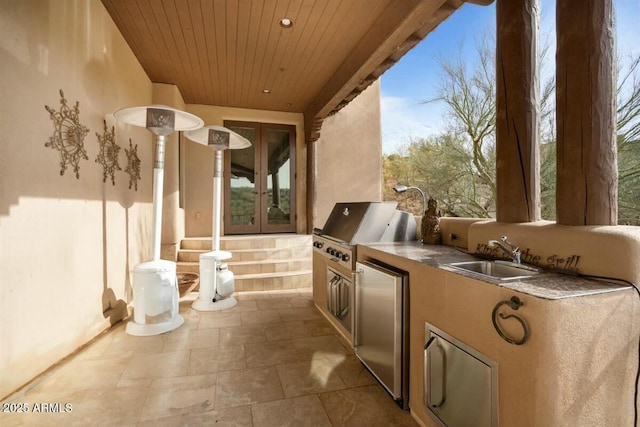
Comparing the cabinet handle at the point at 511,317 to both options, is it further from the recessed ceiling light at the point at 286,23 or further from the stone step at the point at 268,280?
the stone step at the point at 268,280

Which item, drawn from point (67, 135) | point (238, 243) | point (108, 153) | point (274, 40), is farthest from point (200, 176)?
point (67, 135)

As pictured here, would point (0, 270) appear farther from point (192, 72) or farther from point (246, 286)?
point (192, 72)

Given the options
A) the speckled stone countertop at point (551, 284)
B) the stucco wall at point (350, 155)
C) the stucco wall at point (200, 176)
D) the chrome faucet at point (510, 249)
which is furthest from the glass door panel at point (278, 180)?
the chrome faucet at point (510, 249)

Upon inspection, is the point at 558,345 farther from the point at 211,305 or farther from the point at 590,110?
the point at 211,305

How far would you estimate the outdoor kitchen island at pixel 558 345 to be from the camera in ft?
3.37

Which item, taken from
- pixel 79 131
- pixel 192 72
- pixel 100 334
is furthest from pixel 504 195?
pixel 192 72

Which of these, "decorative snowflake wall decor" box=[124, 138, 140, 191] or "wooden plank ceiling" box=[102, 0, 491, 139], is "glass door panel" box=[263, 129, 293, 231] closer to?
"wooden plank ceiling" box=[102, 0, 491, 139]

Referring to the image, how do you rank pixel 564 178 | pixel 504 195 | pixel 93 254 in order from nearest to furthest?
pixel 564 178 < pixel 504 195 < pixel 93 254

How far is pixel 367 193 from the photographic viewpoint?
6340 millimetres

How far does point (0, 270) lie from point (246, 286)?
2706 mm

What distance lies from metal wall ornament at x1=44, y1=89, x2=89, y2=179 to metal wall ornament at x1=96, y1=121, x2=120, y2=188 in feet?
0.92

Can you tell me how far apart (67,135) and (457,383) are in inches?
119

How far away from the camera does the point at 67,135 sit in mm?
2316

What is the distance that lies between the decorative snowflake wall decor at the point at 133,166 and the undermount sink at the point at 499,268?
346cm
